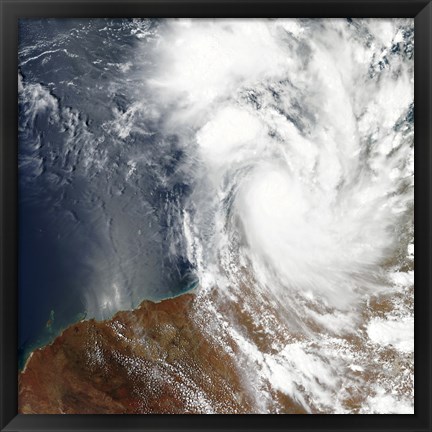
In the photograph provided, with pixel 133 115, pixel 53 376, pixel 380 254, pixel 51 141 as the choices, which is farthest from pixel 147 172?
pixel 380 254

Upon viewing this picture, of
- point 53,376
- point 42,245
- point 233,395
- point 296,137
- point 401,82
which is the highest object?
point 401,82

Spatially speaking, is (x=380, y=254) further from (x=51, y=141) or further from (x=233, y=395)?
(x=51, y=141)
